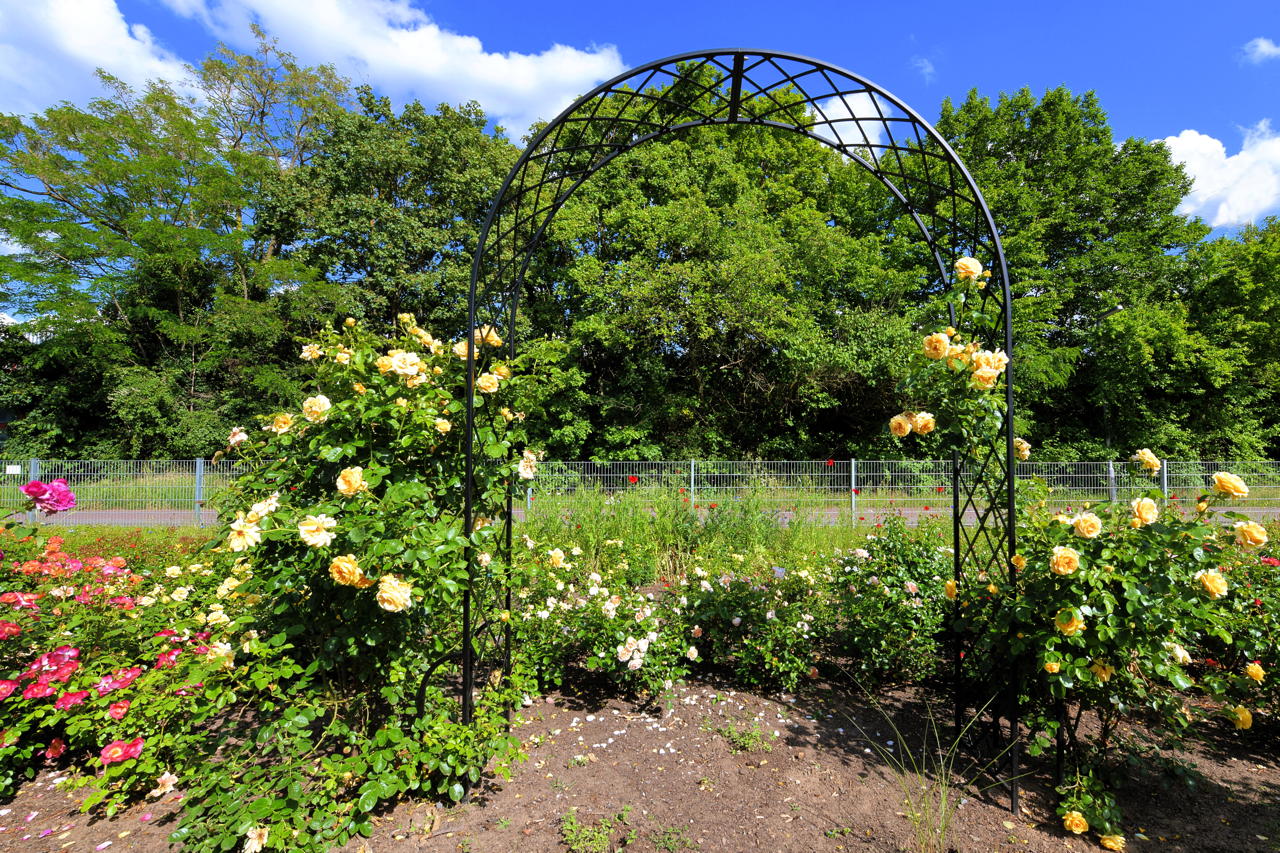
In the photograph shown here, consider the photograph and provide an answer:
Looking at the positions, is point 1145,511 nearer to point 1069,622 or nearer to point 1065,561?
point 1065,561

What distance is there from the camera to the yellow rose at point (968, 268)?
2240mm

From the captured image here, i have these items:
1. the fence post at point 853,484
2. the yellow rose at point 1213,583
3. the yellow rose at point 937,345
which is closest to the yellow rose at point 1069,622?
the yellow rose at point 1213,583

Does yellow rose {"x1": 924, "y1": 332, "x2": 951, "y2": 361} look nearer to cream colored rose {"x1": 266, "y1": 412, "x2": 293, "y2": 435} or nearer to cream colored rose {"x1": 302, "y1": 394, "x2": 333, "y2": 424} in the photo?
cream colored rose {"x1": 302, "y1": 394, "x2": 333, "y2": 424}

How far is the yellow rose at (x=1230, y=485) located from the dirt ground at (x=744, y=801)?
1.12 m

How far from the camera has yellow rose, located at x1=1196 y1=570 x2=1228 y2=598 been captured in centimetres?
181

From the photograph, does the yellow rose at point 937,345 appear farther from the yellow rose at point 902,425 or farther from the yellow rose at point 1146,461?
the yellow rose at point 1146,461

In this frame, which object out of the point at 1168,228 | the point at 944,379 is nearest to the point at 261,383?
the point at 944,379

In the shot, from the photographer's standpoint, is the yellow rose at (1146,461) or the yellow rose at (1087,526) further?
the yellow rose at (1146,461)

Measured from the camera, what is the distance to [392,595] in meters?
1.80

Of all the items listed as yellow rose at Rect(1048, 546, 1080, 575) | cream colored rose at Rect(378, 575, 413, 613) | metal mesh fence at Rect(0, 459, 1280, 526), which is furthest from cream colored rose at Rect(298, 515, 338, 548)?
metal mesh fence at Rect(0, 459, 1280, 526)

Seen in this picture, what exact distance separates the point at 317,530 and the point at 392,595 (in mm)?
327

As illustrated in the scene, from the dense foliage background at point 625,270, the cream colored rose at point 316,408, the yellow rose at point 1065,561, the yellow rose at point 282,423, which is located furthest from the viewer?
the dense foliage background at point 625,270

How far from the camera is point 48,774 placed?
2365 millimetres

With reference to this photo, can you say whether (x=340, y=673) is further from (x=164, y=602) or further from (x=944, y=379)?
(x=944, y=379)
